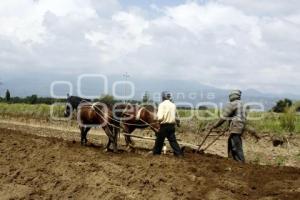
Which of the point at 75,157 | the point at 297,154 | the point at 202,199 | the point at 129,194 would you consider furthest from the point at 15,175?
the point at 297,154

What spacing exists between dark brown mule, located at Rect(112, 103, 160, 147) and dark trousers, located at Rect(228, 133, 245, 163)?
3.81 meters

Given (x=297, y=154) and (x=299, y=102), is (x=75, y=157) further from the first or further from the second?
(x=299, y=102)

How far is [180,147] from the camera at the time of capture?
16734 mm

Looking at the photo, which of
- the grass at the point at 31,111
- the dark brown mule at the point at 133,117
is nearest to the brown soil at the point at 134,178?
the dark brown mule at the point at 133,117

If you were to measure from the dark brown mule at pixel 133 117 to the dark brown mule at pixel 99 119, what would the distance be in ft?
1.55

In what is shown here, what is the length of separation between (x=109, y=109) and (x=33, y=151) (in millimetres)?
4339

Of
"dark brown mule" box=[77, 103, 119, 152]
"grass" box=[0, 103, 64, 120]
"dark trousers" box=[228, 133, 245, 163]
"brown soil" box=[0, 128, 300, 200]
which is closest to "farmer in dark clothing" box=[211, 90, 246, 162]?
"dark trousers" box=[228, 133, 245, 163]

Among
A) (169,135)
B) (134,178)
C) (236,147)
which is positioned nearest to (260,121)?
(236,147)

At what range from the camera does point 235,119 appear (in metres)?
15.3

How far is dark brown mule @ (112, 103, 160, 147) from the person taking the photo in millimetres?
18875

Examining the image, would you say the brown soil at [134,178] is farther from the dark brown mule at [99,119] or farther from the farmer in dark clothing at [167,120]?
the dark brown mule at [99,119]

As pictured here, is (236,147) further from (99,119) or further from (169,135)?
(99,119)

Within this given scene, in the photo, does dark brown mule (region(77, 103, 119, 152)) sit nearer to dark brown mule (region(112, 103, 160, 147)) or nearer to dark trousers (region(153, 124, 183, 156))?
dark brown mule (region(112, 103, 160, 147))

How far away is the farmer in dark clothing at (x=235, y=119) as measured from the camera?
15.2 metres
